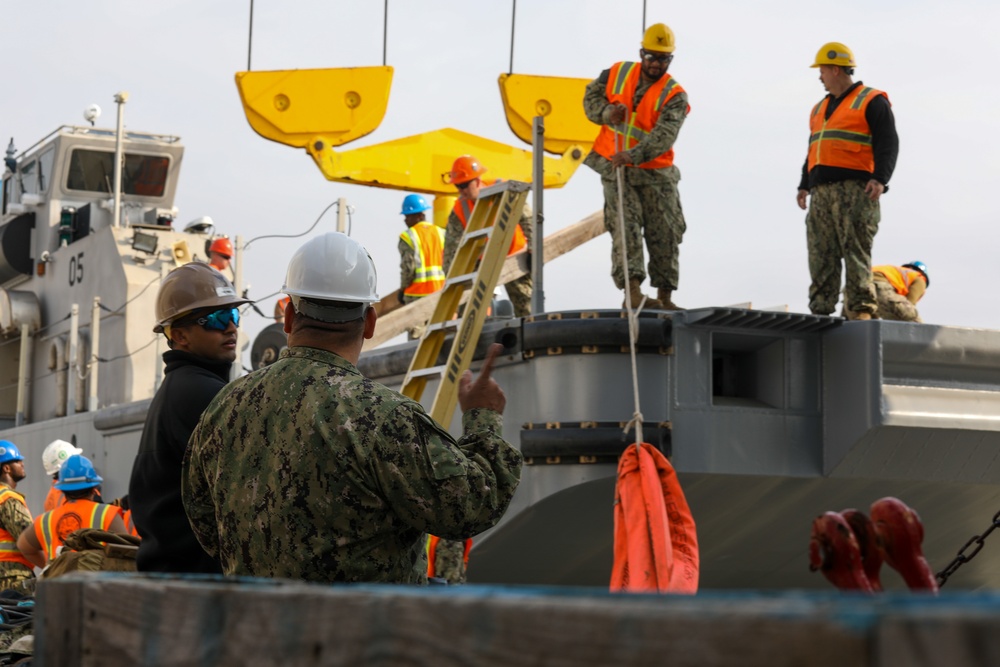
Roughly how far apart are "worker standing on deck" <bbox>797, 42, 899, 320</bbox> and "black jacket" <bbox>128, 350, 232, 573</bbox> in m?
3.67

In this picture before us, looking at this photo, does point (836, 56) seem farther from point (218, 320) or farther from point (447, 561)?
point (218, 320)

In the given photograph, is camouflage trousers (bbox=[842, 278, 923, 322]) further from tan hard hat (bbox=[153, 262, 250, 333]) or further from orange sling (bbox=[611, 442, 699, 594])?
tan hard hat (bbox=[153, 262, 250, 333])

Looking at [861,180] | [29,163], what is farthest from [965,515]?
[29,163]

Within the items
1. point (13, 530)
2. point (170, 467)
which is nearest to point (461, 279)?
point (13, 530)

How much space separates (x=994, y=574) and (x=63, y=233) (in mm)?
9343

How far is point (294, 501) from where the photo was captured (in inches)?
100

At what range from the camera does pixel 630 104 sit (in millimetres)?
6395

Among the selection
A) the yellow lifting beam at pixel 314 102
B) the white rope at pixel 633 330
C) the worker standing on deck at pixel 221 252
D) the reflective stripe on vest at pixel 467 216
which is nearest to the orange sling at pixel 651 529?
the white rope at pixel 633 330

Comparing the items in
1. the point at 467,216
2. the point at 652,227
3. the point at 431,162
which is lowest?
the point at 652,227

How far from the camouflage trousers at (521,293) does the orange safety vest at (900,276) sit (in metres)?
1.78

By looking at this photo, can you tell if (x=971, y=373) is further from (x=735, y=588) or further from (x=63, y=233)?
(x=63, y=233)

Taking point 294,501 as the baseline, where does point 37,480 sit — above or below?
below

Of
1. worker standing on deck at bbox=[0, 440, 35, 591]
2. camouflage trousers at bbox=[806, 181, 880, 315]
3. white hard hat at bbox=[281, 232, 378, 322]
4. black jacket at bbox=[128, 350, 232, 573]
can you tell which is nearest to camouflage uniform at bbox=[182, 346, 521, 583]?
white hard hat at bbox=[281, 232, 378, 322]

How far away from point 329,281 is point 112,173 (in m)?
11.4
